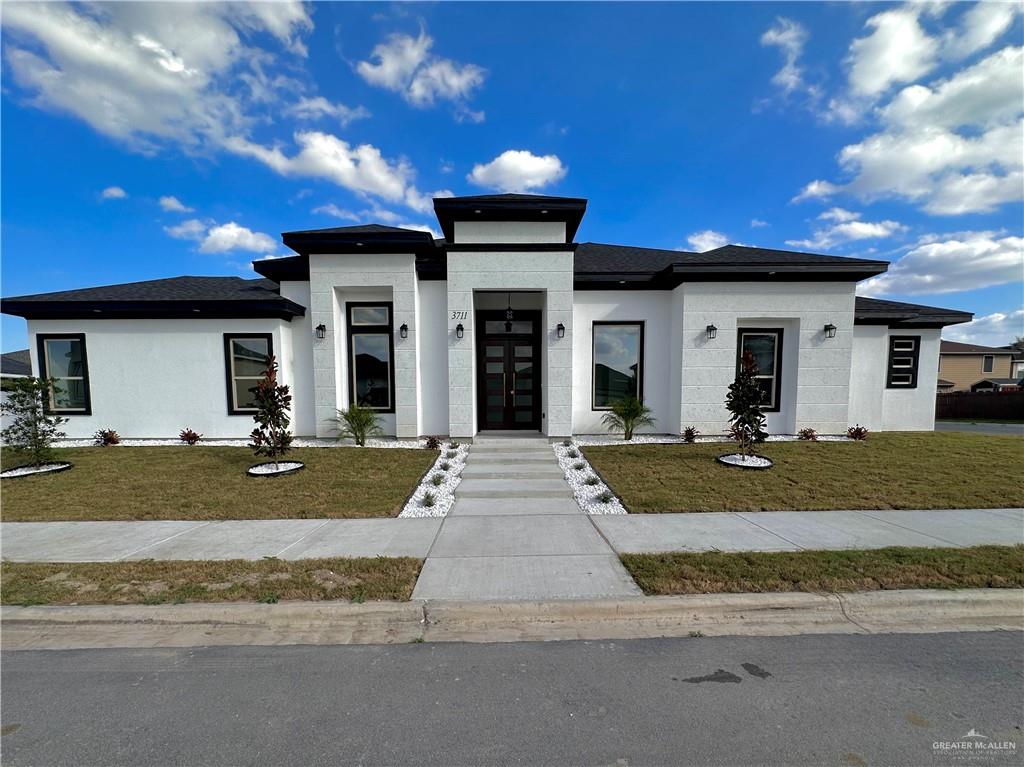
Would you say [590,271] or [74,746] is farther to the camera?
[590,271]

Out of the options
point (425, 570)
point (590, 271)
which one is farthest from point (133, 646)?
point (590, 271)

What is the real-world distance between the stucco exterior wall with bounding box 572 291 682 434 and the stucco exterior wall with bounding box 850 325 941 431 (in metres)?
5.06

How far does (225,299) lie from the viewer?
9.28 meters

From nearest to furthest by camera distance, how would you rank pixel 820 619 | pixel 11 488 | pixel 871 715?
pixel 871 715 < pixel 820 619 < pixel 11 488

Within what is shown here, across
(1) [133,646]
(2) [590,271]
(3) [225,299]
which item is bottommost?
(1) [133,646]

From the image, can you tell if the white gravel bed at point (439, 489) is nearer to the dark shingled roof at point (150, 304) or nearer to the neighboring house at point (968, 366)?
the dark shingled roof at point (150, 304)

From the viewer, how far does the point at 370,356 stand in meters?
9.92

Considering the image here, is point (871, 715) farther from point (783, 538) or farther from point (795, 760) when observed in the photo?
point (783, 538)

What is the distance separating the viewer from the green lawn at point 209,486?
5363 millimetres

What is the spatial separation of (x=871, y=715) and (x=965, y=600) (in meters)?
1.91

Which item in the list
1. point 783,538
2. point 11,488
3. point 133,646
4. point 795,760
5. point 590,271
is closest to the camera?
point 795,760

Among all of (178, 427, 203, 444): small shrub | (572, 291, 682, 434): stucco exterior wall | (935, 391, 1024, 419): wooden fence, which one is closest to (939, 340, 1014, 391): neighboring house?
(935, 391, 1024, 419): wooden fence

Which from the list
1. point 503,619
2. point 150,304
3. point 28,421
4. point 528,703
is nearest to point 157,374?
point 150,304

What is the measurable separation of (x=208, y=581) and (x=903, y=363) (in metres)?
15.7
